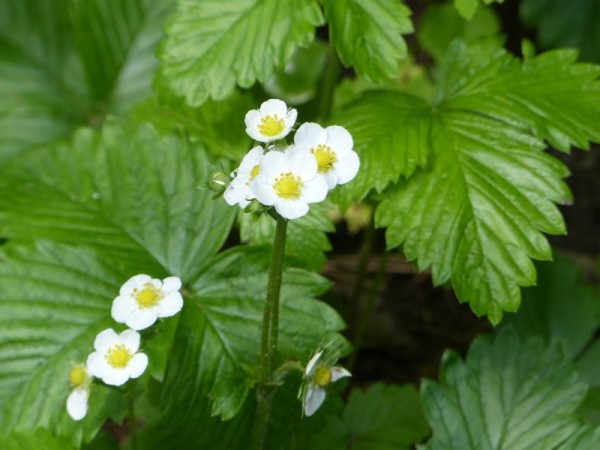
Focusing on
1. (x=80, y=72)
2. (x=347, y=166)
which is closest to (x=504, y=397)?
(x=347, y=166)

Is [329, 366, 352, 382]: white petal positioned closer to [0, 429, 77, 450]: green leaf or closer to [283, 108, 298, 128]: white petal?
[283, 108, 298, 128]: white petal

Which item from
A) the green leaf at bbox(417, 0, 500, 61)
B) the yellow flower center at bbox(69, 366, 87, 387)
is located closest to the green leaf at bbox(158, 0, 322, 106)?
the yellow flower center at bbox(69, 366, 87, 387)

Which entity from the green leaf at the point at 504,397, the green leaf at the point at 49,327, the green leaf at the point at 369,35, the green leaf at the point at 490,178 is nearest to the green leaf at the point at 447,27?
the green leaf at the point at 490,178

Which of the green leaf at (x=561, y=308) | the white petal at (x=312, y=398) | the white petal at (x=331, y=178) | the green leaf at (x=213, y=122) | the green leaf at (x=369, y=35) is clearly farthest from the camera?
the green leaf at (x=561, y=308)

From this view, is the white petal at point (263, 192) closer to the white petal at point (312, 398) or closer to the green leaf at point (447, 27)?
the white petal at point (312, 398)

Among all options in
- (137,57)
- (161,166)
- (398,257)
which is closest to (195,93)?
(161,166)

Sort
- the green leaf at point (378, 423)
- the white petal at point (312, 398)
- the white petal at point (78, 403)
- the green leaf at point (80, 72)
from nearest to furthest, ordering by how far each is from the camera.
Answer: the white petal at point (312, 398)
the white petal at point (78, 403)
the green leaf at point (378, 423)
the green leaf at point (80, 72)

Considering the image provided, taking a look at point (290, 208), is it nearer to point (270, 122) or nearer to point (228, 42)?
point (270, 122)

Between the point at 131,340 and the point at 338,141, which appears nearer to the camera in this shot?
the point at 338,141
